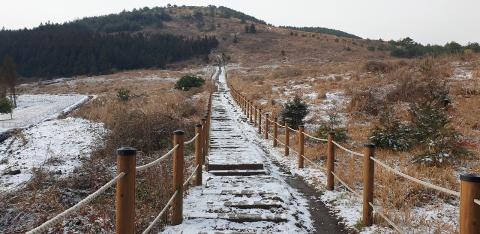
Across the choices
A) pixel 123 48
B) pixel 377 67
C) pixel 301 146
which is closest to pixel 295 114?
pixel 301 146

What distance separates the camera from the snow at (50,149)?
12.2 meters

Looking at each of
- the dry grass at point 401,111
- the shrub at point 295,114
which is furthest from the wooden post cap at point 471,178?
the shrub at point 295,114

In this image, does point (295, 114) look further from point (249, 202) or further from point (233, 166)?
point (249, 202)

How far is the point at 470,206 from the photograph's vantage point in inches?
130

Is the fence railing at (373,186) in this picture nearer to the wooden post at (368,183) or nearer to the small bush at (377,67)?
the wooden post at (368,183)

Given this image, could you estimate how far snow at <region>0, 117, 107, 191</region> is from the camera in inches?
480

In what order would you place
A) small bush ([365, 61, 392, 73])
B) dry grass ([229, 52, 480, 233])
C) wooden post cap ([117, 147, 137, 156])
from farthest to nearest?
small bush ([365, 61, 392, 73]) → dry grass ([229, 52, 480, 233]) → wooden post cap ([117, 147, 137, 156])

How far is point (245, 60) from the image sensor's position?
305 ft

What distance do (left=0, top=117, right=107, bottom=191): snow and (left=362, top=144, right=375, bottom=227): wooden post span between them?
8.16 meters

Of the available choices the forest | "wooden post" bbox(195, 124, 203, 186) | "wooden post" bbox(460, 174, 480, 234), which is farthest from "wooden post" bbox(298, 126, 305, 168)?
the forest

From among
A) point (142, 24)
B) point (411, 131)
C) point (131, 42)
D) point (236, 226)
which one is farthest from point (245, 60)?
point (236, 226)

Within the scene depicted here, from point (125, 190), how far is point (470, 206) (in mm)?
2815

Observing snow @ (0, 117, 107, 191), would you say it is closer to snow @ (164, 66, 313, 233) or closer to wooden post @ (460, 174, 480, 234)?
snow @ (164, 66, 313, 233)

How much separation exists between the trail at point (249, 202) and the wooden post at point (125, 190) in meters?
2.01
